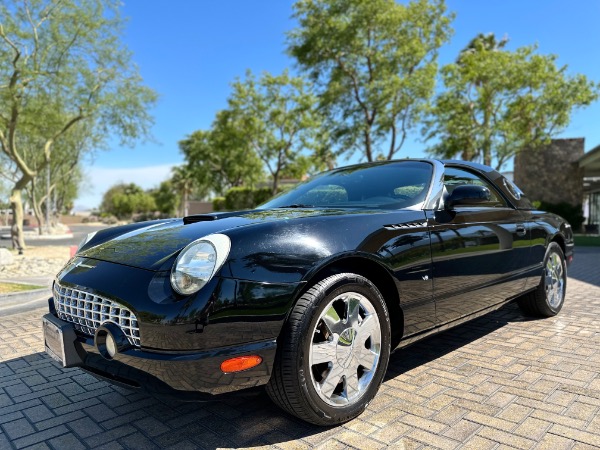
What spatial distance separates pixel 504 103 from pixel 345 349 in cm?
2000

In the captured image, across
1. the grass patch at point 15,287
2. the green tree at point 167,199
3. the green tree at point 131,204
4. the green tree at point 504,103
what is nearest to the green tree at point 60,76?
the grass patch at point 15,287

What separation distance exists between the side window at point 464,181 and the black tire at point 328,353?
1205 millimetres

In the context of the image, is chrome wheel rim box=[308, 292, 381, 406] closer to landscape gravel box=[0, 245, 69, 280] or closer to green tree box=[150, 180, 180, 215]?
landscape gravel box=[0, 245, 69, 280]

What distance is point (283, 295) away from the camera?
200cm

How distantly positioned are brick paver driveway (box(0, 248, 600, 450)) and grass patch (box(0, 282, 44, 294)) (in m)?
3.20

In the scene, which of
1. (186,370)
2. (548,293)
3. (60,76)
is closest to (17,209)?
(60,76)

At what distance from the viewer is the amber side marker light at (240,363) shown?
1897 millimetres

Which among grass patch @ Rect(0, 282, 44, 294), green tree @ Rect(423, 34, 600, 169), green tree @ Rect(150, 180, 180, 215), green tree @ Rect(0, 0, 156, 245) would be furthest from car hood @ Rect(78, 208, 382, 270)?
green tree @ Rect(150, 180, 180, 215)

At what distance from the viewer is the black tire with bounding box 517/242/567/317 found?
4.32 meters

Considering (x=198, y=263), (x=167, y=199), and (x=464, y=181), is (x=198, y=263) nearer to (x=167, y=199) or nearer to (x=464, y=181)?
(x=464, y=181)

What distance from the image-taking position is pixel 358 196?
10.5 ft

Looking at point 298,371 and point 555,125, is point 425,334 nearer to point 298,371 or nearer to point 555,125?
point 298,371

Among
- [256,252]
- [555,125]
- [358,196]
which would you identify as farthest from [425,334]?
[555,125]

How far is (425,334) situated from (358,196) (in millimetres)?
1075
